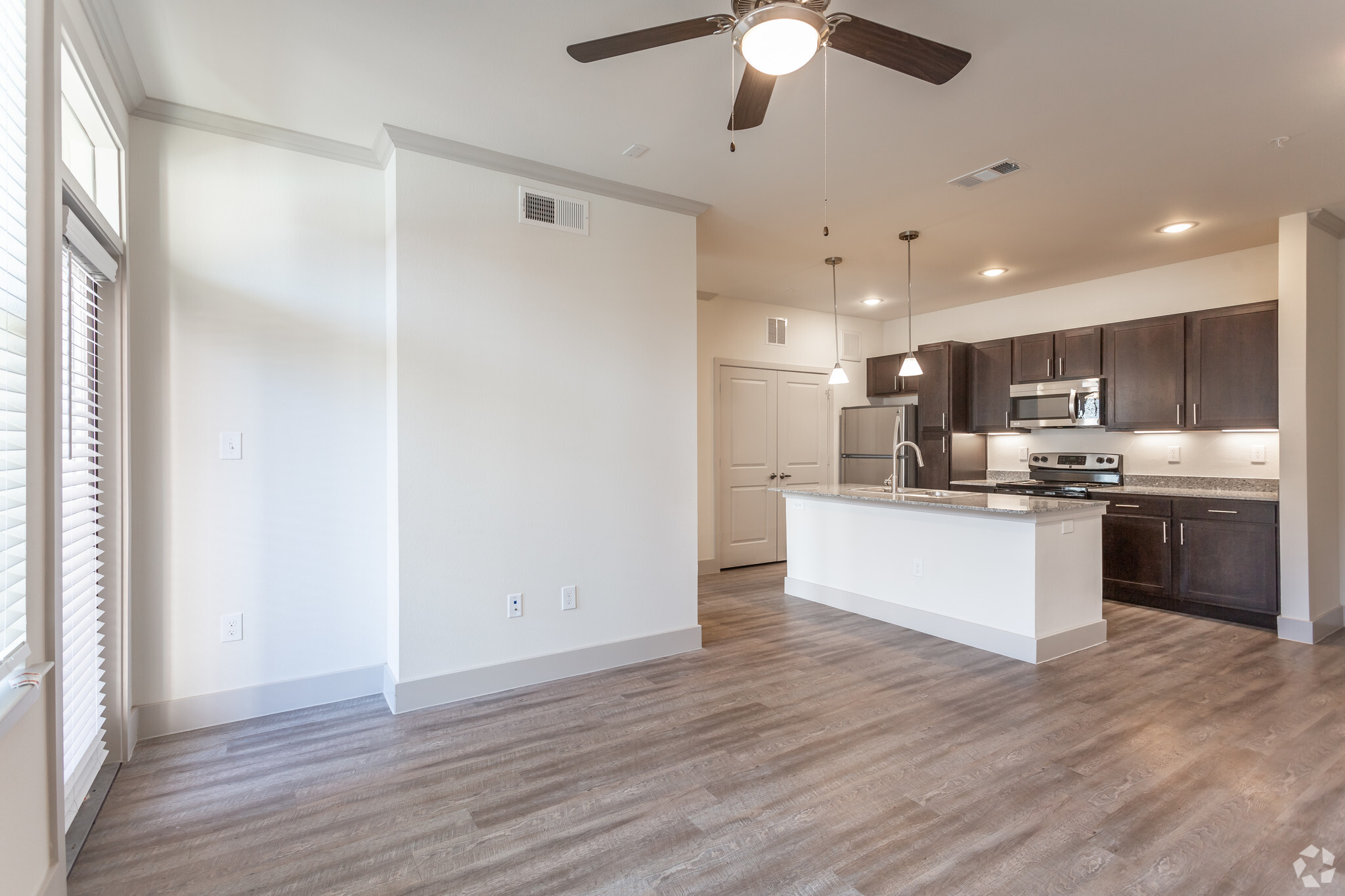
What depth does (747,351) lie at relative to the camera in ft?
21.0

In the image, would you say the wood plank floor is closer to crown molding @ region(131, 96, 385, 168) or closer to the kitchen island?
the kitchen island

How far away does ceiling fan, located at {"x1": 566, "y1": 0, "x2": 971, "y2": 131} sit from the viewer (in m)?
1.58

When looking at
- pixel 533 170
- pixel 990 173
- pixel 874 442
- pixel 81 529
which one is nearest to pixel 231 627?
pixel 81 529

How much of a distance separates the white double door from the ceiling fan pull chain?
2.47 meters

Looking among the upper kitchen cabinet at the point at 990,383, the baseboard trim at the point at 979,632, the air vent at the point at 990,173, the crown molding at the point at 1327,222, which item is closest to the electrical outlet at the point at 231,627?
the baseboard trim at the point at 979,632

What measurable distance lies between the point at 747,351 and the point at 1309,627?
459 centimetres

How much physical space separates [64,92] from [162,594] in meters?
1.95

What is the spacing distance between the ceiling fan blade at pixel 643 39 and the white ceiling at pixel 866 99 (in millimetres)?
384

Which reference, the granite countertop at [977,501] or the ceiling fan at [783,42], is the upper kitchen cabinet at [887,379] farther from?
the ceiling fan at [783,42]

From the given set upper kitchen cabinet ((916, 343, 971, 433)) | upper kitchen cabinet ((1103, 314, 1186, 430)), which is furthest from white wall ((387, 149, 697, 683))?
upper kitchen cabinet ((1103, 314, 1186, 430))

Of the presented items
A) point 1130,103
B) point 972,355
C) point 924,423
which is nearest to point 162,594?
point 1130,103

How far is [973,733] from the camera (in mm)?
2744

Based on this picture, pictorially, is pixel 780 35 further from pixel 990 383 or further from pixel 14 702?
pixel 990 383

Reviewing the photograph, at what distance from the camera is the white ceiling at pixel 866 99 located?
2203 millimetres
